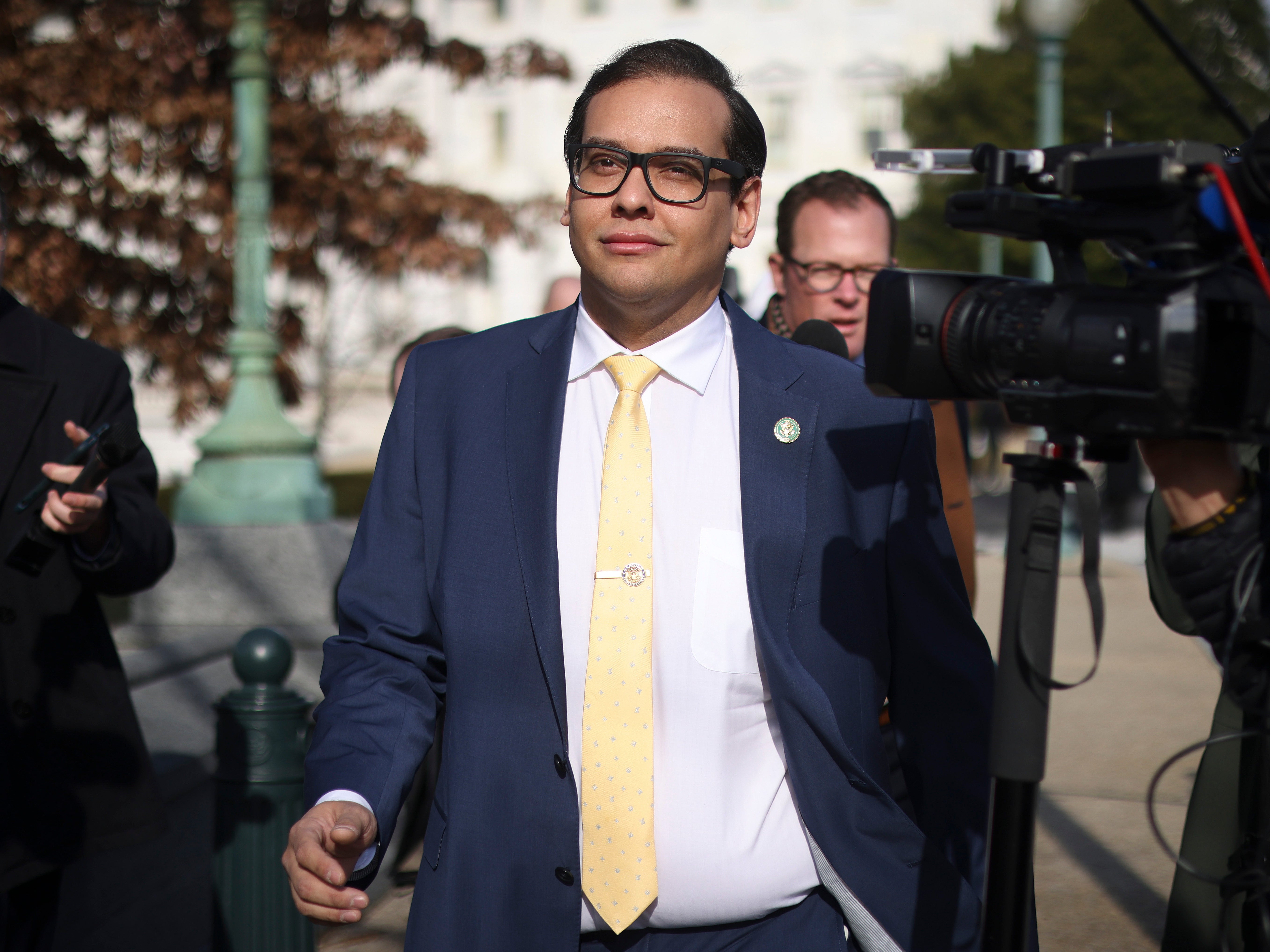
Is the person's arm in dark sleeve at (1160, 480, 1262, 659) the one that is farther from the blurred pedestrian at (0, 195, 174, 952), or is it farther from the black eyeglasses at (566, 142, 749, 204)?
the blurred pedestrian at (0, 195, 174, 952)

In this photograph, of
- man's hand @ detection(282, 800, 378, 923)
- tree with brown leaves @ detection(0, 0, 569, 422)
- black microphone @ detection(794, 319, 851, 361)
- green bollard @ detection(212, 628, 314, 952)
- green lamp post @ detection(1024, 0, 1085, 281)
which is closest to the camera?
man's hand @ detection(282, 800, 378, 923)

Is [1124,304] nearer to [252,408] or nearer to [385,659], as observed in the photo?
[385,659]

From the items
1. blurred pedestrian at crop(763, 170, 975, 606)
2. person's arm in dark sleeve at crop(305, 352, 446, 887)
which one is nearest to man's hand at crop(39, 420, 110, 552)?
person's arm in dark sleeve at crop(305, 352, 446, 887)

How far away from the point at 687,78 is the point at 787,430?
60cm

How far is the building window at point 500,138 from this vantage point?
1957 inches

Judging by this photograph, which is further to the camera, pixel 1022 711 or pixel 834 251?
pixel 834 251

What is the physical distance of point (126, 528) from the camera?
3127 millimetres

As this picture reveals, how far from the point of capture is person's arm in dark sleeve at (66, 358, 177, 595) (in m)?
3.09

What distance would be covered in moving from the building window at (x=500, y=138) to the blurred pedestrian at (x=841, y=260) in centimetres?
4703

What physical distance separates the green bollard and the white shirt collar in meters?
1.83

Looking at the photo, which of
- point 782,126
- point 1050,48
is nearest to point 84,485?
point 1050,48

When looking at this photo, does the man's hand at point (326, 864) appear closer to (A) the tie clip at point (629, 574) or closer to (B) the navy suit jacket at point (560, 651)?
(B) the navy suit jacket at point (560, 651)

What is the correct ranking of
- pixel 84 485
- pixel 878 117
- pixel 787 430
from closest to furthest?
pixel 787 430 < pixel 84 485 < pixel 878 117

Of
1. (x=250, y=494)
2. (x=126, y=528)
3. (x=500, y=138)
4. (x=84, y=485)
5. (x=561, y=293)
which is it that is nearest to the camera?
(x=84, y=485)
